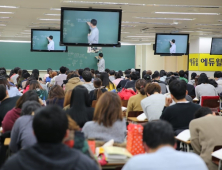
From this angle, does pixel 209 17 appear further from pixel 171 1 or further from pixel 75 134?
pixel 75 134

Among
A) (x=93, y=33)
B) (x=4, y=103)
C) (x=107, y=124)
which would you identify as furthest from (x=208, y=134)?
(x=93, y=33)

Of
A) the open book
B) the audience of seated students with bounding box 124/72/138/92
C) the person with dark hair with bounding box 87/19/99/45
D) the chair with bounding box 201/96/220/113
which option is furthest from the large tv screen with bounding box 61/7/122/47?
the open book

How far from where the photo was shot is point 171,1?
892cm

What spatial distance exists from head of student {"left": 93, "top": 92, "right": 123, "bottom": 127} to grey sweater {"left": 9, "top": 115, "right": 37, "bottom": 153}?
0.71 m

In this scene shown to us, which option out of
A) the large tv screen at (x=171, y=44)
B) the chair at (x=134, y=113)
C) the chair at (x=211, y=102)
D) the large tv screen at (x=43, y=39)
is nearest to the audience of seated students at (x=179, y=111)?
the chair at (x=134, y=113)

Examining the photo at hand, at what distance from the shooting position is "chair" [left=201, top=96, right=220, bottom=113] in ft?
25.5

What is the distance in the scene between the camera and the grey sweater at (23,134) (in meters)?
3.72

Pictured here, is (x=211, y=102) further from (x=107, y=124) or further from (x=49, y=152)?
(x=49, y=152)

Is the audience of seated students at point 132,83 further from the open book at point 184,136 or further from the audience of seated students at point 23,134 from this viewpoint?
the audience of seated students at point 23,134

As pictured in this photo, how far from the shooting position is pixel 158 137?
2275mm

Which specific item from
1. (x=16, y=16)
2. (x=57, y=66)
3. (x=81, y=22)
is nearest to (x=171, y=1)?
(x=81, y=22)

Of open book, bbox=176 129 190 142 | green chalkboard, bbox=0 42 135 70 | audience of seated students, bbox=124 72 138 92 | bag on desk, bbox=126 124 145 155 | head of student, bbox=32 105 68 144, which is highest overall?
green chalkboard, bbox=0 42 135 70

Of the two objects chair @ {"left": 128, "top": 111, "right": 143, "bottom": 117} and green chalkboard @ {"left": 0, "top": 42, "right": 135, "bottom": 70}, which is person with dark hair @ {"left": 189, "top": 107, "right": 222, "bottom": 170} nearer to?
chair @ {"left": 128, "top": 111, "right": 143, "bottom": 117}

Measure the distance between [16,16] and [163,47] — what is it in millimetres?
5593
